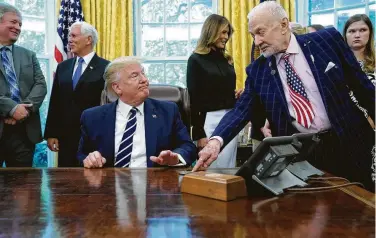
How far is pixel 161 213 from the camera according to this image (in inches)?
46.2

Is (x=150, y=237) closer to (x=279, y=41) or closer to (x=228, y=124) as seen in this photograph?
(x=228, y=124)

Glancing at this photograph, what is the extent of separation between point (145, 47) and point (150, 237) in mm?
5071

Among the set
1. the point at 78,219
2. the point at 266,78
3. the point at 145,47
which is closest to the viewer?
the point at 78,219

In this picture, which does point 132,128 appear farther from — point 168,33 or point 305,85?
point 168,33

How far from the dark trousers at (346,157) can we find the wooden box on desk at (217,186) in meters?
0.89

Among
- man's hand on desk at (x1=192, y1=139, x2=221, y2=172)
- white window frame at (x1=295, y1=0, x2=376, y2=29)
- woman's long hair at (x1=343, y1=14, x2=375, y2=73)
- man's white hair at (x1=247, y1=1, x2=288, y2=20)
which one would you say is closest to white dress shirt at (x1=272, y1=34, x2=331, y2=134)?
man's white hair at (x1=247, y1=1, x2=288, y2=20)

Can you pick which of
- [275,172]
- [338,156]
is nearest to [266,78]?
[338,156]

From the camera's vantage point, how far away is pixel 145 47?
5867 mm

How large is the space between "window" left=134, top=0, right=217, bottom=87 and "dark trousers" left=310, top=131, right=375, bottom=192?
371 centimetres

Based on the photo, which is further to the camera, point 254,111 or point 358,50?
point 358,50

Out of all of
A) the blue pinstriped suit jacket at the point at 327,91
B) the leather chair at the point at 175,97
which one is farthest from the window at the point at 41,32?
the blue pinstriped suit jacket at the point at 327,91

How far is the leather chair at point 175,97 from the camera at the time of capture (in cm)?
289

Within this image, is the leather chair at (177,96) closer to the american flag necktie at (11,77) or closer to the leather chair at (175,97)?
the leather chair at (175,97)

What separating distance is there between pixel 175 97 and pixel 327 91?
105 cm
